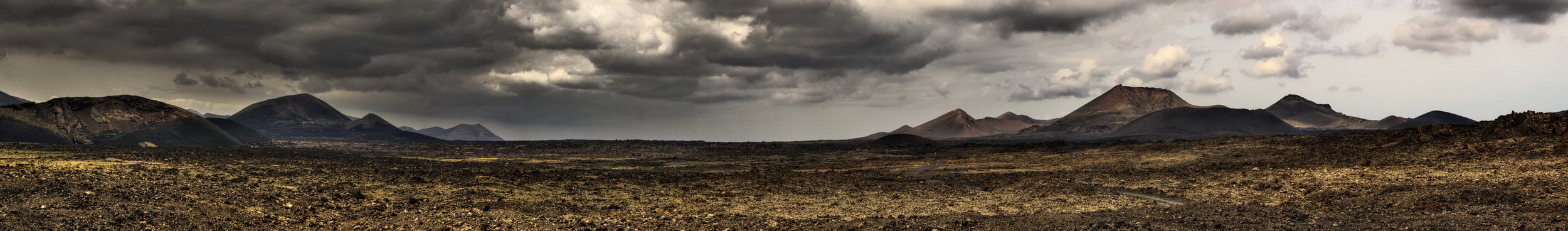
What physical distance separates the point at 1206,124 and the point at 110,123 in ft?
522

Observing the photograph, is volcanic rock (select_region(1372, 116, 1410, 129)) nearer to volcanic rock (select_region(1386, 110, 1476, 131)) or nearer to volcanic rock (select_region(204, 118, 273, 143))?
volcanic rock (select_region(1386, 110, 1476, 131))

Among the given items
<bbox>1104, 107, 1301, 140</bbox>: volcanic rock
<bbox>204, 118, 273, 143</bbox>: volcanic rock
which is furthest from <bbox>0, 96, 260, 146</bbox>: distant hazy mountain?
<bbox>1104, 107, 1301, 140</bbox>: volcanic rock

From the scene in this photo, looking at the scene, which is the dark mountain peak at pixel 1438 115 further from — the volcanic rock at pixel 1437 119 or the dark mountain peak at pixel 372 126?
the dark mountain peak at pixel 372 126

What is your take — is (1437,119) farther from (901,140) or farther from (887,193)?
(887,193)

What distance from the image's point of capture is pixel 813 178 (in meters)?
36.5

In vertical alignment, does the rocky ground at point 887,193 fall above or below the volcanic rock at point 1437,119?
below

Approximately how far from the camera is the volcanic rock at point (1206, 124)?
143 metres

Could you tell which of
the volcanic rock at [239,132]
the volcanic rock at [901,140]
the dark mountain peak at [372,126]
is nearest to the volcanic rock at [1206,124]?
the volcanic rock at [901,140]

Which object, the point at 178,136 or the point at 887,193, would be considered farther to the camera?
the point at 178,136

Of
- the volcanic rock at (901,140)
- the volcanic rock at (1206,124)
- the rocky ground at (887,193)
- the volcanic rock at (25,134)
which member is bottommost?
the rocky ground at (887,193)

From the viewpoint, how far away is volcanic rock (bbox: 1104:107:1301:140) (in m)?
143

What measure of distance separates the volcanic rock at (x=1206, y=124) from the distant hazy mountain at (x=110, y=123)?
129m

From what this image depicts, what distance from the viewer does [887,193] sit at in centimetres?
2847

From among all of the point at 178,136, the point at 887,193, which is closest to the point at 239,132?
the point at 178,136
